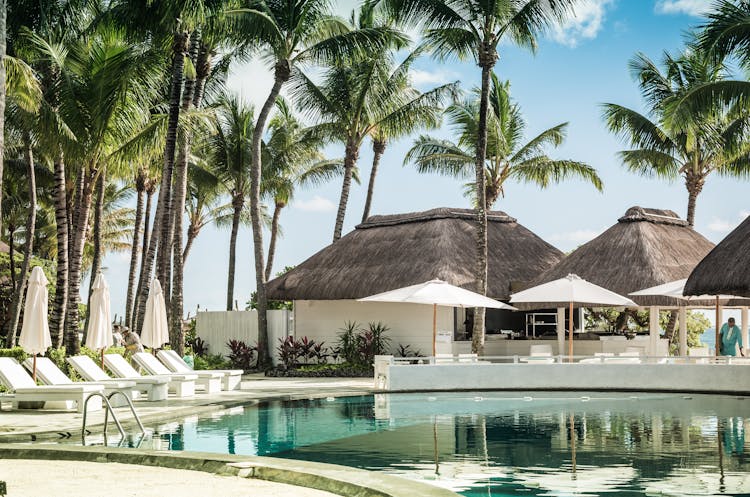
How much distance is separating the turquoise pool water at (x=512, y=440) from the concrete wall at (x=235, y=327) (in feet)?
27.8

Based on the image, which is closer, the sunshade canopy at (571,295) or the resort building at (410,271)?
the sunshade canopy at (571,295)

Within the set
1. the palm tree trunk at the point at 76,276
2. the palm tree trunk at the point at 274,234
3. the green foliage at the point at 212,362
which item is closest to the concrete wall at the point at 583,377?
the palm tree trunk at the point at 76,276

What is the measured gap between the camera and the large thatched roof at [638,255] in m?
22.1

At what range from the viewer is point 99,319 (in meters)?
15.4

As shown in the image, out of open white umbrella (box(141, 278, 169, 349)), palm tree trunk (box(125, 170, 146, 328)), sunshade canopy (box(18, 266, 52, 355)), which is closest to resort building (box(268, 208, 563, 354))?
open white umbrella (box(141, 278, 169, 349))

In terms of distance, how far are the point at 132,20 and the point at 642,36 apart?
610 inches

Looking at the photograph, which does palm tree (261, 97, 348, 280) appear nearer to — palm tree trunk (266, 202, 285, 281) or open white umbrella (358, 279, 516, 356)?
palm tree trunk (266, 202, 285, 281)

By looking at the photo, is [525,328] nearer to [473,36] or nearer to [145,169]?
[473,36]

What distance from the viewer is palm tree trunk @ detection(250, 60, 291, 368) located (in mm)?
23359

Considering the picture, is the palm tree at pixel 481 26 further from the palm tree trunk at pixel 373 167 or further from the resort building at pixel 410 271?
the palm tree trunk at pixel 373 167

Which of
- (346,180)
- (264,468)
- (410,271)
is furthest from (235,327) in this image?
(264,468)

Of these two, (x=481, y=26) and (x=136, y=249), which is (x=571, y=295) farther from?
(x=136, y=249)

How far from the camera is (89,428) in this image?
36.4 ft

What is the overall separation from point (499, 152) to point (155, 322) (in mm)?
15085
